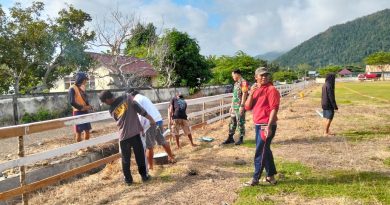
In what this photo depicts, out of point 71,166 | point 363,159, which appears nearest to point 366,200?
point 363,159

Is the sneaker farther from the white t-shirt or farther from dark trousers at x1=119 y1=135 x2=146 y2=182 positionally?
the white t-shirt

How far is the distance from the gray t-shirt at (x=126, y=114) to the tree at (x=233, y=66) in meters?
37.3

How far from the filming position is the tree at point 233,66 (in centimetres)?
4354

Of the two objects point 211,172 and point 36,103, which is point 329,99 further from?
point 36,103

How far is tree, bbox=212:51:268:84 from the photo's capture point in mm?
43537

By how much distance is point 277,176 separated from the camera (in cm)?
603

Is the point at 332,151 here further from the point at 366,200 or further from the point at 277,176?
the point at 366,200

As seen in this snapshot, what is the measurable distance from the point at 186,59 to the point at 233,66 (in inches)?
499

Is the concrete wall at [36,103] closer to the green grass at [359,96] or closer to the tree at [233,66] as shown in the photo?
the green grass at [359,96]

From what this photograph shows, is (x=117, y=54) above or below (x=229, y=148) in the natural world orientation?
above

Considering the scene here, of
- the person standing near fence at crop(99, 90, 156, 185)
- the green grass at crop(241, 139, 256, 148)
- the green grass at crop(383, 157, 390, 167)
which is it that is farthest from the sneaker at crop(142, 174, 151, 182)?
the green grass at crop(383, 157, 390, 167)

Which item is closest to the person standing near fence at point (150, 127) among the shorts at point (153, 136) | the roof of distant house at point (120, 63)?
the shorts at point (153, 136)

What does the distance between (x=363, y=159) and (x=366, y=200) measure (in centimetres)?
236

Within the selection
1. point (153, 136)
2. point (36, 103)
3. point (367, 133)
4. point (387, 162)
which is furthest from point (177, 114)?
point (36, 103)
